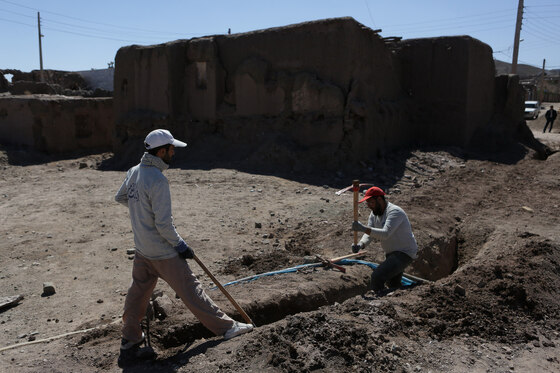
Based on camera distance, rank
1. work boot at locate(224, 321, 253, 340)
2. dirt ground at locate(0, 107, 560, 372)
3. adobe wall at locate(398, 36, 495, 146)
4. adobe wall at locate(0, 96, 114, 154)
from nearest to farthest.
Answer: dirt ground at locate(0, 107, 560, 372) < work boot at locate(224, 321, 253, 340) < adobe wall at locate(398, 36, 495, 146) < adobe wall at locate(0, 96, 114, 154)

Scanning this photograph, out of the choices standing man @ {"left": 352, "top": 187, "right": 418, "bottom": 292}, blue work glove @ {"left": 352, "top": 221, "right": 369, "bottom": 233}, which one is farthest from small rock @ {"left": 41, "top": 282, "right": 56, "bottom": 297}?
standing man @ {"left": 352, "top": 187, "right": 418, "bottom": 292}

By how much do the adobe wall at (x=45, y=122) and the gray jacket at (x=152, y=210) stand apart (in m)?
13.1

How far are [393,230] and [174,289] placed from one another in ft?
7.60

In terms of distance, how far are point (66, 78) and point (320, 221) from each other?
27.9 meters

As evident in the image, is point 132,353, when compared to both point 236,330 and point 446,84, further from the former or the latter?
point 446,84

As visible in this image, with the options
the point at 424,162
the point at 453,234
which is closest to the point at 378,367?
the point at 453,234

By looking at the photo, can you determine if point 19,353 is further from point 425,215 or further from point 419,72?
point 419,72

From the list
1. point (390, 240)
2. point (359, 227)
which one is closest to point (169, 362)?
point (359, 227)

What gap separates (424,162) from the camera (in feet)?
42.8

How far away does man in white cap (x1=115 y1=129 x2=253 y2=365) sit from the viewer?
3.49 m

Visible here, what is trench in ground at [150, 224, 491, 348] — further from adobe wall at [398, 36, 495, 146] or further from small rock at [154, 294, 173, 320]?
adobe wall at [398, 36, 495, 146]

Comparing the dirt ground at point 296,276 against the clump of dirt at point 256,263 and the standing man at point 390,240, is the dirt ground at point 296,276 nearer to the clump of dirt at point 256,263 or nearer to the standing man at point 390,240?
the clump of dirt at point 256,263

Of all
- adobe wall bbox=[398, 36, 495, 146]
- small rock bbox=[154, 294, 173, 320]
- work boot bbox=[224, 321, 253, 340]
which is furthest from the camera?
adobe wall bbox=[398, 36, 495, 146]

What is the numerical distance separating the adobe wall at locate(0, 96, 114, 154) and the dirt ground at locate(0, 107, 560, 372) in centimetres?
356
